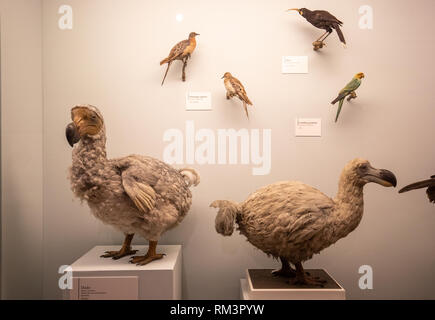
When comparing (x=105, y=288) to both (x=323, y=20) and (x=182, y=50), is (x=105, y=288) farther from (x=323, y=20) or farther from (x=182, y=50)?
(x=323, y=20)

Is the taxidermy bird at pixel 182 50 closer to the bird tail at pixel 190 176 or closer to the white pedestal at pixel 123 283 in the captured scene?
the bird tail at pixel 190 176

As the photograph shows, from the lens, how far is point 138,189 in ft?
4.75

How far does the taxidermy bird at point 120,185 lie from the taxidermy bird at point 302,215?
11.1 inches

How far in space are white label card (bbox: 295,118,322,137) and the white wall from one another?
56.6 inches

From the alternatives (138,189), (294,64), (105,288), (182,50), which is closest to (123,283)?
(105,288)

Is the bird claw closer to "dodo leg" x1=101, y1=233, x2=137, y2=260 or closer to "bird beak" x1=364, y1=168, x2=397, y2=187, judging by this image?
"bird beak" x1=364, y1=168, x2=397, y2=187

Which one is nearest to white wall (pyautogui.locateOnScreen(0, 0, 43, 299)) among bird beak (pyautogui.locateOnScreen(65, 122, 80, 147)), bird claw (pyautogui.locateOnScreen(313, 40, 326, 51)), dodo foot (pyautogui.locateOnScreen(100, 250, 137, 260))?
bird beak (pyautogui.locateOnScreen(65, 122, 80, 147))

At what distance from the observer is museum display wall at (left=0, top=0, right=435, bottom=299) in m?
1.90

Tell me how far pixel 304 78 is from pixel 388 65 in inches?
19.5

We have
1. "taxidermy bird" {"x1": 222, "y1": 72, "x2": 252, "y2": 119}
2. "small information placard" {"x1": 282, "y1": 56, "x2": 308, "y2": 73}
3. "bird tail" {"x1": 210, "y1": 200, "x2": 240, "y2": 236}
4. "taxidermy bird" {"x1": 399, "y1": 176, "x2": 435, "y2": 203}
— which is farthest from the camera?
"small information placard" {"x1": 282, "y1": 56, "x2": 308, "y2": 73}

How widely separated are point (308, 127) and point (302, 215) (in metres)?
0.65

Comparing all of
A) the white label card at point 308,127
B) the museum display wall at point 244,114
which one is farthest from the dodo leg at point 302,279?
the white label card at point 308,127

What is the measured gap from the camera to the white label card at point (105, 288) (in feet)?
4.75
